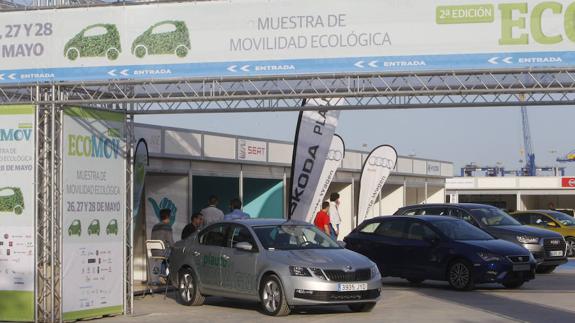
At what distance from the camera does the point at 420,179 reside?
4269 cm

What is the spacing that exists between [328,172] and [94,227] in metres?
10.9

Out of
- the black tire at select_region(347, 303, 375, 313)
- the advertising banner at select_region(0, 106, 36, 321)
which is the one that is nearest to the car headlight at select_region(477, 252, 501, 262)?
the black tire at select_region(347, 303, 375, 313)

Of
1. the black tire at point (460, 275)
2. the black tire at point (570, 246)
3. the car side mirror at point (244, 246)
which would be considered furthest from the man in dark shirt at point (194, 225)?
the black tire at point (570, 246)

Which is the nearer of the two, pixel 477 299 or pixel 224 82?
pixel 224 82

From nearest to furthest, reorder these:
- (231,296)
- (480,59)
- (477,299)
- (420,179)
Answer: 1. (480,59)
2. (231,296)
3. (477,299)
4. (420,179)

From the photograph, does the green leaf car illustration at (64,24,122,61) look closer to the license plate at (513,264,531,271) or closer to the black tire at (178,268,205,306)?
the black tire at (178,268,205,306)

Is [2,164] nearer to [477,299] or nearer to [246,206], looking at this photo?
[477,299]

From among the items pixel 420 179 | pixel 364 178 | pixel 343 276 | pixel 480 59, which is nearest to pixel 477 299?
pixel 343 276

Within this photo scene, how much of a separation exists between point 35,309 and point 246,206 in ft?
48.4

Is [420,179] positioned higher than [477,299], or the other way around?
[420,179]

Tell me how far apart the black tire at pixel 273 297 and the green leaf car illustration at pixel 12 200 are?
3794 millimetres

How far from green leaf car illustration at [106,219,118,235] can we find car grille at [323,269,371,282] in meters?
3.31

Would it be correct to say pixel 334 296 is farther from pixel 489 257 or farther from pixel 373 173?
pixel 373 173

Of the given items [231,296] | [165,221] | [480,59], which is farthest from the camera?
[165,221]
